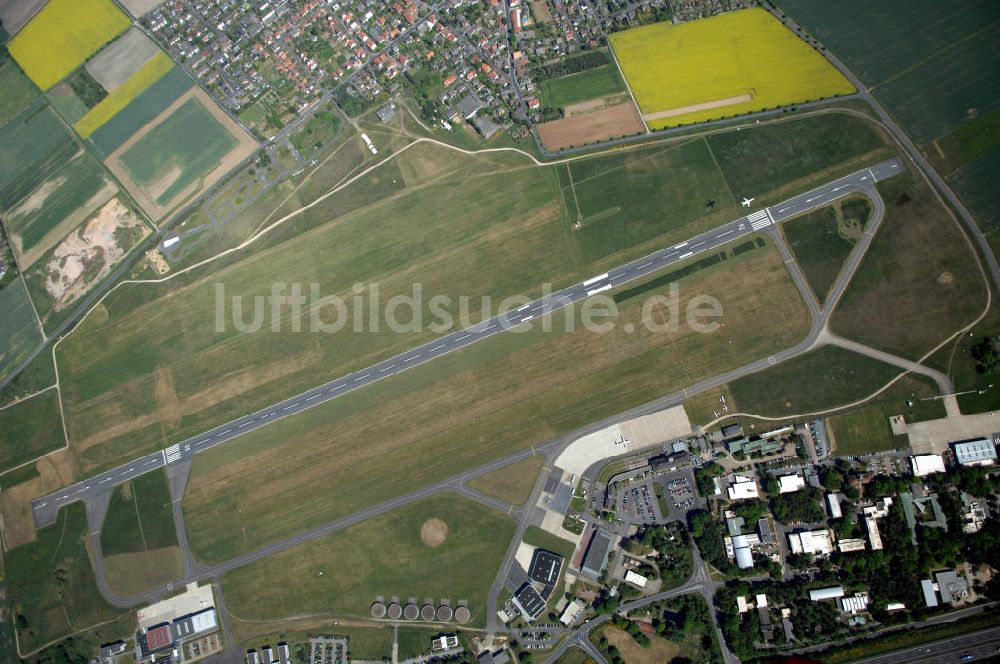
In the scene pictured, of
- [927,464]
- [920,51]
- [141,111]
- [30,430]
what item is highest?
[141,111]

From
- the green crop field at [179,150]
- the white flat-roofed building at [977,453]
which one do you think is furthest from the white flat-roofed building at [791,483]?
the green crop field at [179,150]

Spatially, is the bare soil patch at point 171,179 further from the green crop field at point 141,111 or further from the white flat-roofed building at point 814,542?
the white flat-roofed building at point 814,542

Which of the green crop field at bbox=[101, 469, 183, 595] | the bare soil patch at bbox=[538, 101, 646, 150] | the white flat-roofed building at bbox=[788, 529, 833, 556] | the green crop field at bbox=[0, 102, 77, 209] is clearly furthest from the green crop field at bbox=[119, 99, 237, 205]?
the white flat-roofed building at bbox=[788, 529, 833, 556]

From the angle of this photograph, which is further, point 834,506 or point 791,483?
point 791,483

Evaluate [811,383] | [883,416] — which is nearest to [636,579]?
[811,383]

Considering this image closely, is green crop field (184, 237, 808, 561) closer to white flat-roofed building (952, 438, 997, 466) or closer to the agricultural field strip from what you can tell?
the agricultural field strip

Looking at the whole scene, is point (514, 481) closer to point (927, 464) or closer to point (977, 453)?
point (927, 464)

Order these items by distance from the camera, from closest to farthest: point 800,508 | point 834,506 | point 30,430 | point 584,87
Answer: point 834,506 → point 800,508 → point 584,87 → point 30,430
